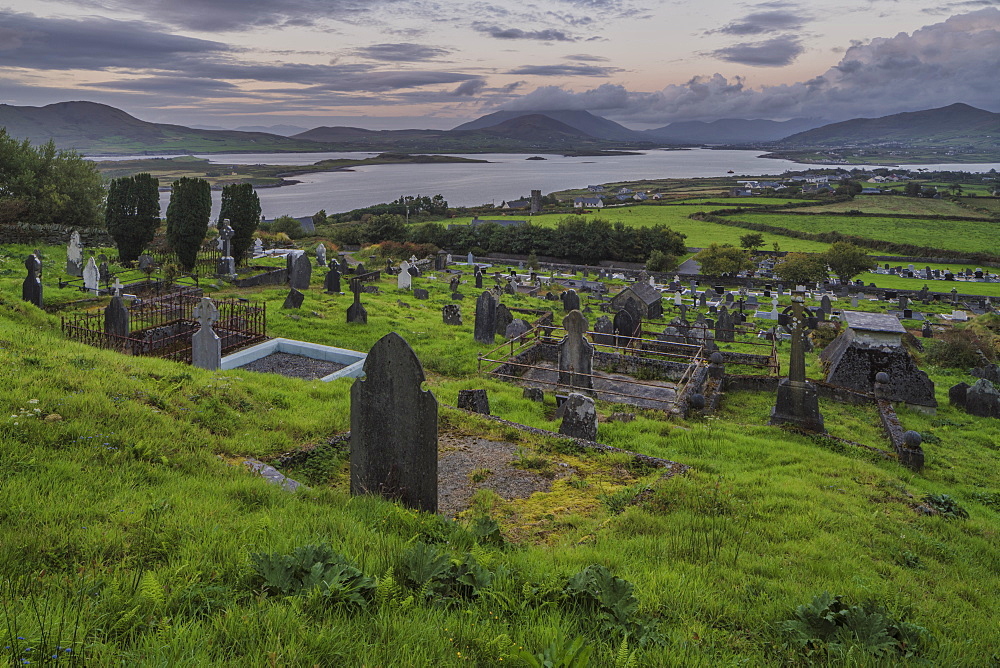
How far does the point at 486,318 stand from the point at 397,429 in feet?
36.9

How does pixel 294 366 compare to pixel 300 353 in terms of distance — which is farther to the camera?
pixel 300 353

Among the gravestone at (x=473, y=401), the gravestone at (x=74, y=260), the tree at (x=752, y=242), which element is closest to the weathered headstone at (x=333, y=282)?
the gravestone at (x=74, y=260)

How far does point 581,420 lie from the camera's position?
916 cm

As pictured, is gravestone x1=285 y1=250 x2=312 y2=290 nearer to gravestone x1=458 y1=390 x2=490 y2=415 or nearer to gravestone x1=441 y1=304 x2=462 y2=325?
gravestone x1=441 y1=304 x2=462 y2=325

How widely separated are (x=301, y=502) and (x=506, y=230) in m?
57.4

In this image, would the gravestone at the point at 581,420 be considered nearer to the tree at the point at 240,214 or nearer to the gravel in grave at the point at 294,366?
the gravel in grave at the point at 294,366

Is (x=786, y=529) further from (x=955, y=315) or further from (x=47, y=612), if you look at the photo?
(x=955, y=315)

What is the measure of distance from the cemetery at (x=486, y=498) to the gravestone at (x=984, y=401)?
5cm

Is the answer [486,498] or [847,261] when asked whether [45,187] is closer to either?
[486,498]

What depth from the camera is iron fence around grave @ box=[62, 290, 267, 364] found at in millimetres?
12703

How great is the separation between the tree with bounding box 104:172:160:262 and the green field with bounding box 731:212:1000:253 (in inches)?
2599

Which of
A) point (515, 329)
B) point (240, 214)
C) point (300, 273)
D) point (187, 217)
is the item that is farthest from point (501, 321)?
point (240, 214)

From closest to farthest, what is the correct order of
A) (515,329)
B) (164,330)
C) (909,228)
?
(164,330) → (515,329) → (909,228)

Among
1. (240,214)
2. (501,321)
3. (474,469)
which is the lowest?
(474,469)
